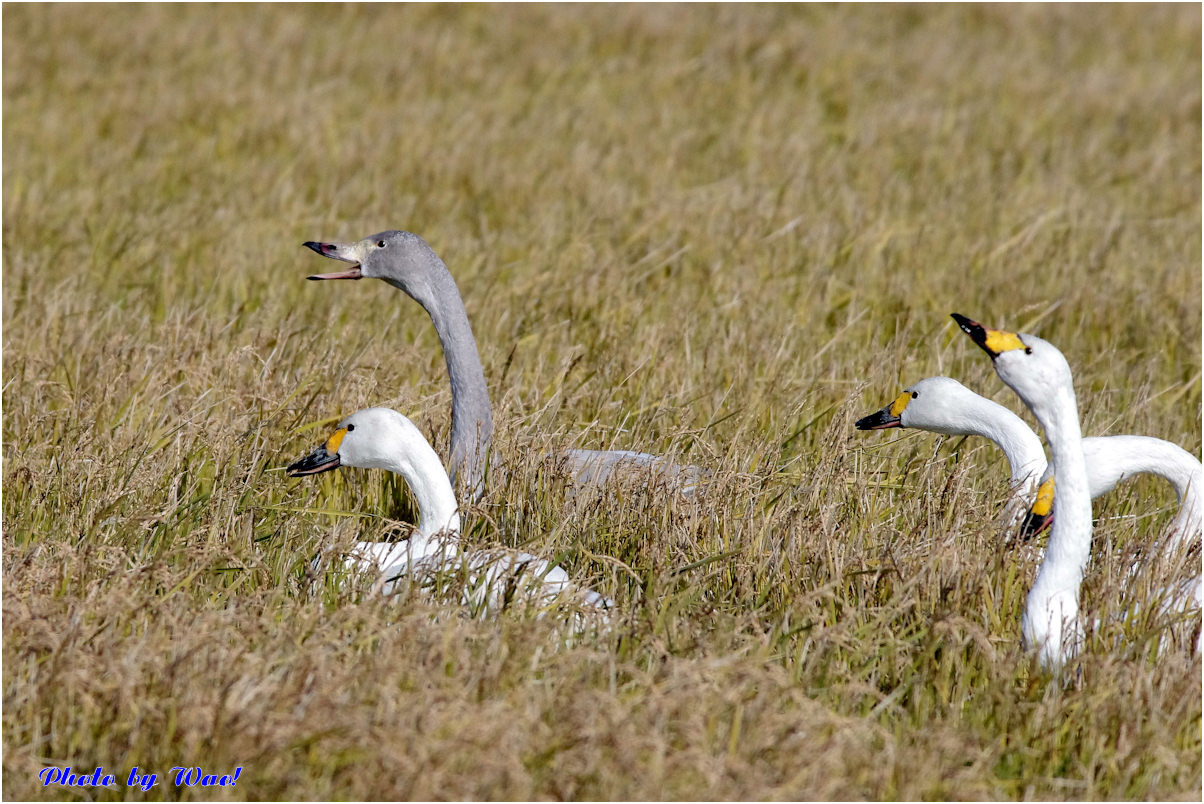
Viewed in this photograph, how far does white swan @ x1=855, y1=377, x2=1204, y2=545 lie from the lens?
12.8ft

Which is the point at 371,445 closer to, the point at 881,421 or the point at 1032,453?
the point at 881,421

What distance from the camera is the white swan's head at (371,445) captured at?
13.0 feet

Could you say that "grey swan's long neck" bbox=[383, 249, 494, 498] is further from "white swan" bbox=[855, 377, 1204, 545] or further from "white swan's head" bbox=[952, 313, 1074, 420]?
"white swan's head" bbox=[952, 313, 1074, 420]

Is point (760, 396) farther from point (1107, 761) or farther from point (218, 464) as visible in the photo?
point (1107, 761)

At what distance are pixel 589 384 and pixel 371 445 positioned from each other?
159 cm

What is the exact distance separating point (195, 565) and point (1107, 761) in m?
2.21

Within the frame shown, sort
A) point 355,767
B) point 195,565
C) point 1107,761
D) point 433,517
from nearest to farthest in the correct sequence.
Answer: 1. point 355,767
2. point 1107,761
3. point 195,565
4. point 433,517

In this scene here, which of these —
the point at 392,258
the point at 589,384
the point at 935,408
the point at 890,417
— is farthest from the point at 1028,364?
the point at 589,384

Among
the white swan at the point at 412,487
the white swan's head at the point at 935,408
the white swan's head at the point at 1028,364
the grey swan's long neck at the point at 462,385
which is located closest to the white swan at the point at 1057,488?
the white swan's head at the point at 1028,364

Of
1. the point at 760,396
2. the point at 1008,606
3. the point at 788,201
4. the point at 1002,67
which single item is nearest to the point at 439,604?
the point at 1008,606

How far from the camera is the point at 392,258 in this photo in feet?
15.2

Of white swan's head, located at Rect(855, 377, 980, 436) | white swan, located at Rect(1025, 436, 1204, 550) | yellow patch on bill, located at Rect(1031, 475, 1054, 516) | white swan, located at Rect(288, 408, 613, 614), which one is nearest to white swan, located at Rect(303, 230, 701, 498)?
white swan, located at Rect(288, 408, 613, 614)

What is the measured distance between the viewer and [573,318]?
6242 mm

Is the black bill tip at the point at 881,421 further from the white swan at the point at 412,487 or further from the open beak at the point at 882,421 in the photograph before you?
the white swan at the point at 412,487
